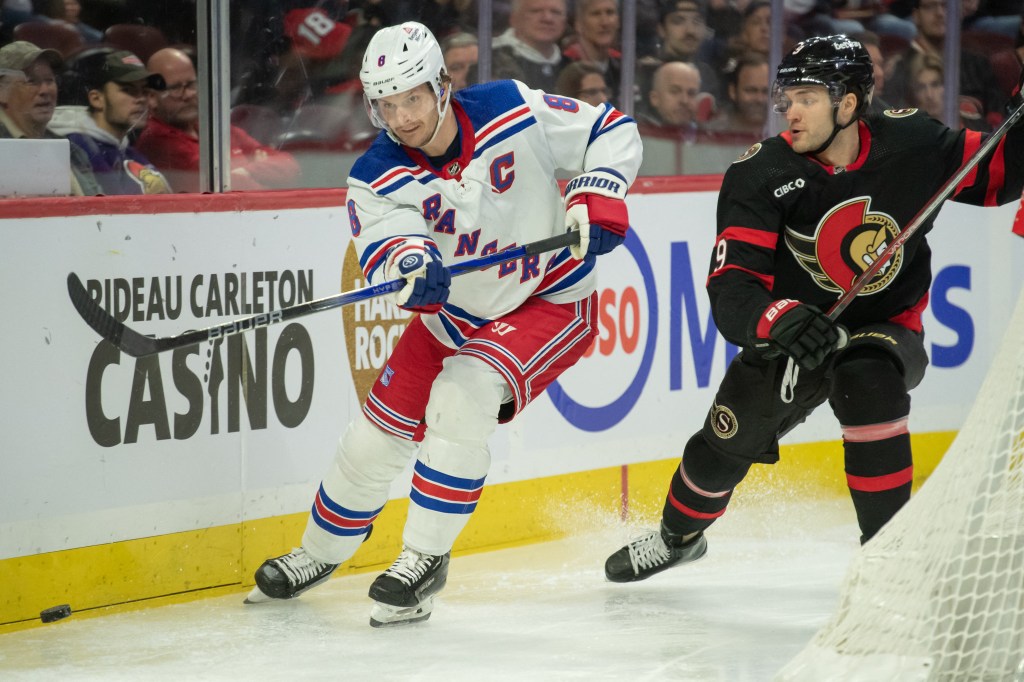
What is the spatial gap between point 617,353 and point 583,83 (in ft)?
2.70

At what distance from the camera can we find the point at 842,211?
9.72 ft

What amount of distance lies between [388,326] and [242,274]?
0.42 meters

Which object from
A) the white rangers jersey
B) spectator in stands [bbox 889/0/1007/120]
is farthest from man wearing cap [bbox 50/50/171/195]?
spectator in stands [bbox 889/0/1007/120]

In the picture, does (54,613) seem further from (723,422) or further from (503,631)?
(723,422)

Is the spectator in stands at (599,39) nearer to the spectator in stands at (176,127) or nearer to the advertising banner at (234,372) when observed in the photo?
the advertising banner at (234,372)

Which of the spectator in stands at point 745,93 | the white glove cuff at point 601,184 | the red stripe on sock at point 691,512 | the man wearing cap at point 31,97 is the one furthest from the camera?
the spectator in stands at point 745,93

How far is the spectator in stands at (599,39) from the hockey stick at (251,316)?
1454mm

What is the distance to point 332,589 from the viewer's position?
346 centimetres

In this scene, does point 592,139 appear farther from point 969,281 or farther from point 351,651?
point 969,281

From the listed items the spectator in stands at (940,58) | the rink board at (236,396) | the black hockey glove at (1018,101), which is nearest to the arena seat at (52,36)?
the rink board at (236,396)

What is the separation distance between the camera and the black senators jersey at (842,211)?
2.95 meters

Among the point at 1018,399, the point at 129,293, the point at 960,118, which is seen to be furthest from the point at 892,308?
the point at 960,118

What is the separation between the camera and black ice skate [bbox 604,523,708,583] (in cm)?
337

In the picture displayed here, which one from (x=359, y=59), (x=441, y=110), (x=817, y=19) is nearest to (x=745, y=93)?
(x=817, y=19)
